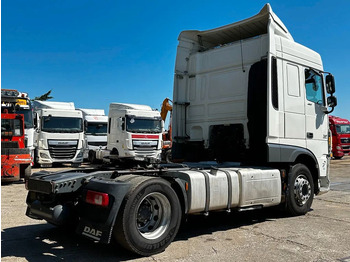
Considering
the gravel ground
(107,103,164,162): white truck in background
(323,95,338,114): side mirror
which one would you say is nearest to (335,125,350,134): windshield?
(107,103,164,162): white truck in background

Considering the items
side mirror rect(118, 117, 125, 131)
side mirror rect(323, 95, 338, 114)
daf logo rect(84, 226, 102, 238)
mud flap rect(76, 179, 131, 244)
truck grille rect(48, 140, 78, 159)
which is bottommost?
daf logo rect(84, 226, 102, 238)

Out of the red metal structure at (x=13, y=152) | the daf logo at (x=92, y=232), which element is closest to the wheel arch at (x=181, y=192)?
the daf logo at (x=92, y=232)

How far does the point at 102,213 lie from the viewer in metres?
4.05

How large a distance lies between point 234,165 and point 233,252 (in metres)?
2.33

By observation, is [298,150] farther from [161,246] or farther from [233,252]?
[161,246]

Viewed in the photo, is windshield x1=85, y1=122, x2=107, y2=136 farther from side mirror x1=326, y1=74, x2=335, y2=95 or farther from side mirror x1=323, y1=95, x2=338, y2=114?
side mirror x1=326, y1=74, x2=335, y2=95

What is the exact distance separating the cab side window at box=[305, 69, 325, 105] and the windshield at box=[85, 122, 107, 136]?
54.0 feet

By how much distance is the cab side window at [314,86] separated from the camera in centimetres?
722

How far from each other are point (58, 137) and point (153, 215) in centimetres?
1389

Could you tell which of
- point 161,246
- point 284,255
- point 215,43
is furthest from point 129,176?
point 215,43

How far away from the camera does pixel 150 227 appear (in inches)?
179

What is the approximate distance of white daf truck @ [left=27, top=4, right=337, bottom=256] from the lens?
431cm

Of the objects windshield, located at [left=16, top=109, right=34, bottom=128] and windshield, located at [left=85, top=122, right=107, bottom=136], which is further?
windshield, located at [left=85, top=122, right=107, bottom=136]

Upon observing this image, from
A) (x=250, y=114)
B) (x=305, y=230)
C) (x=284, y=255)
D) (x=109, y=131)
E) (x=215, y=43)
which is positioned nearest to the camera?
(x=284, y=255)
